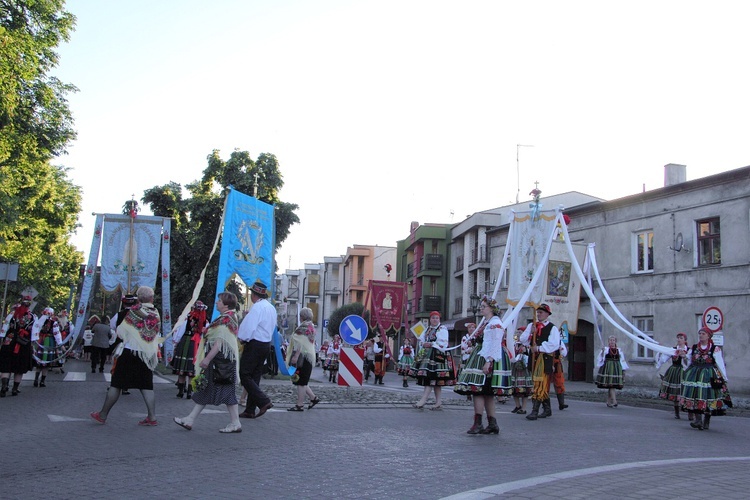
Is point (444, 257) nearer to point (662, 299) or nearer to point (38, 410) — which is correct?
point (662, 299)

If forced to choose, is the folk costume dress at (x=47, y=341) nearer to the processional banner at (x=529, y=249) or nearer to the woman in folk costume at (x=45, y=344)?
the woman in folk costume at (x=45, y=344)

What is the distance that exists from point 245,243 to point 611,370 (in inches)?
382

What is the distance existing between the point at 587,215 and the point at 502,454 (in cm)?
2900

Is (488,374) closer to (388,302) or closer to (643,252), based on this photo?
(643,252)

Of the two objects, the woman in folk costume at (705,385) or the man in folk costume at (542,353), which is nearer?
the woman in folk costume at (705,385)

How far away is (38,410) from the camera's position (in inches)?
474

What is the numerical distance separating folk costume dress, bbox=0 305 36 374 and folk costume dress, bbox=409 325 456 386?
24.9 ft

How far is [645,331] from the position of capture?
32.2m

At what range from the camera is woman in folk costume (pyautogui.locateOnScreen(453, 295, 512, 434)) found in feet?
35.4

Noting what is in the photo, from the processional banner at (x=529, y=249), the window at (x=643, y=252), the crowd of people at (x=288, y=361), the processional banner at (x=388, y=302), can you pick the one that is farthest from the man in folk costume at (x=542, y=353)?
the processional banner at (x=388, y=302)

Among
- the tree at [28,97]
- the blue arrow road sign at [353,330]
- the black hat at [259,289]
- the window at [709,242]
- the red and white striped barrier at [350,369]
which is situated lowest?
the red and white striped barrier at [350,369]

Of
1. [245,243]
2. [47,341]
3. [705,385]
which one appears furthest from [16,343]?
[705,385]

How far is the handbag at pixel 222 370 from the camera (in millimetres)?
9805

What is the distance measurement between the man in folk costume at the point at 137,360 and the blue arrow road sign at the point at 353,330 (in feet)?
28.3
